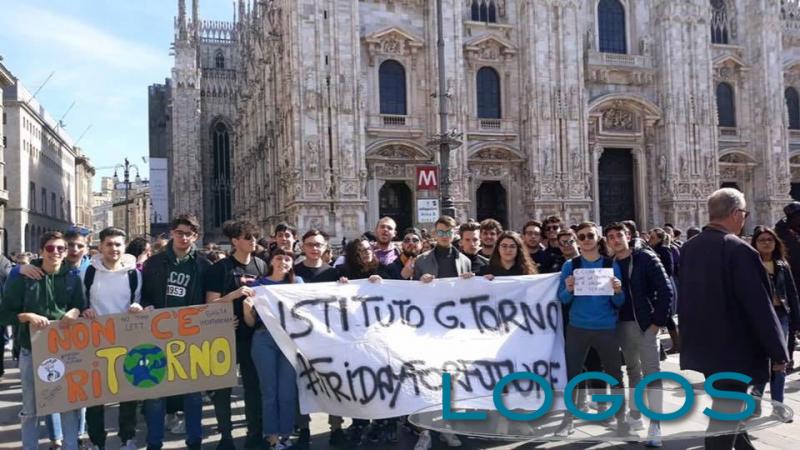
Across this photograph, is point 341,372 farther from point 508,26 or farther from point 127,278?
point 508,26

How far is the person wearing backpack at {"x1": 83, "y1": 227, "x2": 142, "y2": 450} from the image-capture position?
5996 mm

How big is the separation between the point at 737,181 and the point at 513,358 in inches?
1235

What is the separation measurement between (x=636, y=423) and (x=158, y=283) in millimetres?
4358

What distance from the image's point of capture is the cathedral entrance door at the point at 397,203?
2792 centimetres

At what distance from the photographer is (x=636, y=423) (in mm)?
3953

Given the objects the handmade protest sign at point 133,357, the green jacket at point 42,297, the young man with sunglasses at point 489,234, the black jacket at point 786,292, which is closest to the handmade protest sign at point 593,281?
the young man with sunglasses at point 489,234

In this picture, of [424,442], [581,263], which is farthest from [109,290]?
[581,263]

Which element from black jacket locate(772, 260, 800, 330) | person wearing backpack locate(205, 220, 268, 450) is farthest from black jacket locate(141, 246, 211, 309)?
black jacket locate(772, 260, 800, 330)

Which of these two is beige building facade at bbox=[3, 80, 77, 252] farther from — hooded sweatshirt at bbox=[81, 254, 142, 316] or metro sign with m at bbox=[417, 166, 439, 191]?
hooded sweatshirt at bbox=[81, 254, 142, 316]

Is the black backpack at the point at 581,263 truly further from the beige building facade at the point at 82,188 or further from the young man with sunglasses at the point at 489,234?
the beige building facade at the point at 82,188

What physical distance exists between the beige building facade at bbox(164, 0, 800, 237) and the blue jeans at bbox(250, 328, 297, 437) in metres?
19.0

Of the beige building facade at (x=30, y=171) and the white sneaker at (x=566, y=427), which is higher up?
the beige building facade at (x=30, y=171)

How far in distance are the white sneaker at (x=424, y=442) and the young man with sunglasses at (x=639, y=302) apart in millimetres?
2029

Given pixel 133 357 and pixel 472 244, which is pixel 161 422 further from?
pixel 472 244
